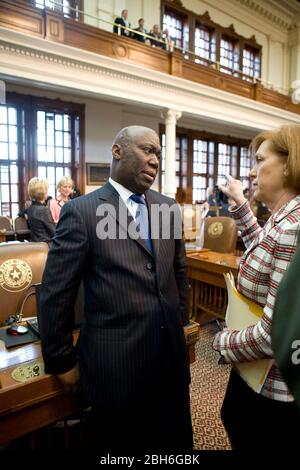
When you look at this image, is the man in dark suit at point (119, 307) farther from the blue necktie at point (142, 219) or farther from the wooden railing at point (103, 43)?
the wooden railing at point (103, 43)

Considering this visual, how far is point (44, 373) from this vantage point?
124 cm

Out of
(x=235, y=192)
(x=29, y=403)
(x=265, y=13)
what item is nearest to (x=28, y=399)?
(x=29, y=403)

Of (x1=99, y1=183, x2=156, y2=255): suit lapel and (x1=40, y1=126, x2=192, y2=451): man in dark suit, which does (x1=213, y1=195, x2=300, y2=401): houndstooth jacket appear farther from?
(x1=99, y1=183, x2=156, y2=255): suit lapel

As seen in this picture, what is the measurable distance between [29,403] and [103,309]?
0.45m

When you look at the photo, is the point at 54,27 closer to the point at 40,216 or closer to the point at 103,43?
the point at 103,43

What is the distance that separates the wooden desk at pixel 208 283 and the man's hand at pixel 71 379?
197cm

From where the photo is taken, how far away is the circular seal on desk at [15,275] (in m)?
1.93

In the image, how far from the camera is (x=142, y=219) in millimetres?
1259

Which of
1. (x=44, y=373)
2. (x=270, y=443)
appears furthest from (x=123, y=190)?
(x=270, y=443)

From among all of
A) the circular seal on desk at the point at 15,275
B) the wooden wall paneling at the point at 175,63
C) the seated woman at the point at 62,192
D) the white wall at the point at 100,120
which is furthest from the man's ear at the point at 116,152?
the white wall at the point at 100,120

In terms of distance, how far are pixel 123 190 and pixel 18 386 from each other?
80 centimetres
